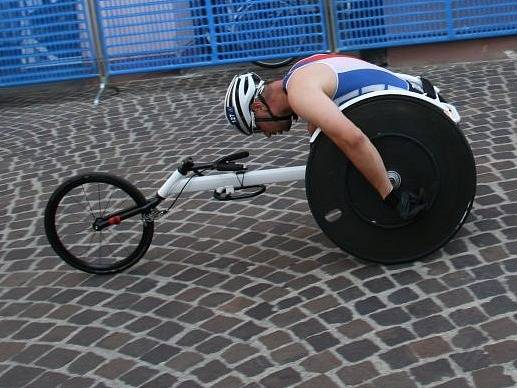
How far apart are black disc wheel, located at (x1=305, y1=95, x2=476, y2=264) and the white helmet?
14.9 inches

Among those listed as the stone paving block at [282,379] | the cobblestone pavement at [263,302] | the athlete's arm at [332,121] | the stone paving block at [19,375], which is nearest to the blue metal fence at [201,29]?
the cobblestone pavement at [263,302]

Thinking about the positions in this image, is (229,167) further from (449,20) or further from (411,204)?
(449,20)

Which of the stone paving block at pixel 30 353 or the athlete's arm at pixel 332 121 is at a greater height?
the athlete's arm at pixel 332 121

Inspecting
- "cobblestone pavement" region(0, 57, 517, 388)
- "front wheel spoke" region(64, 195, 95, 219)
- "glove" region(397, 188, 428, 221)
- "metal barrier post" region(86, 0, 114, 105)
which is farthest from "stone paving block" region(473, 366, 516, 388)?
"metal barrier post" region(86, 0, 114, 105)

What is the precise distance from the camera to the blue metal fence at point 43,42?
8.73 meters

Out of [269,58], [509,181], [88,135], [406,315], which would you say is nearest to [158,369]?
[406,315]

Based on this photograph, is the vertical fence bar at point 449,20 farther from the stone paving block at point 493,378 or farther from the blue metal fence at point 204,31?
the stone paving block at point 493,378

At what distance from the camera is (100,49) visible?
884 centimetres

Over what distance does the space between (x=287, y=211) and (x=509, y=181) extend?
A: 1.36 metres

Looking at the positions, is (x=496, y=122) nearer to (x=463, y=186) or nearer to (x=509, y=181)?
(x=509, y=181)

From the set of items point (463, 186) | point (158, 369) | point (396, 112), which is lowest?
point (158, 369)

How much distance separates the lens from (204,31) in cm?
877

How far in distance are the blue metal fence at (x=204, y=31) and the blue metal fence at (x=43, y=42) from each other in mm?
257

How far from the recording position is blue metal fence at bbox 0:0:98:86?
8727 millimetres
